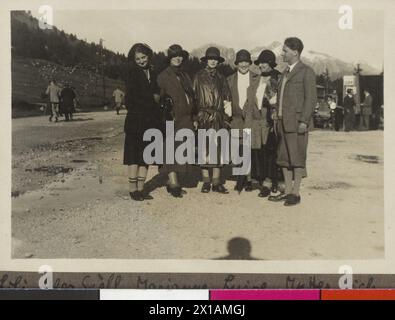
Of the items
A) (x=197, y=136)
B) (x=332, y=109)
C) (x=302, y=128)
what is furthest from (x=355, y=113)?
(x=197, y=136)

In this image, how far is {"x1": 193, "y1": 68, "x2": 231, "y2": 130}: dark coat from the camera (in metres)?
4.07

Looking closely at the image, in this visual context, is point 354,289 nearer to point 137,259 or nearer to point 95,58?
point 137,259

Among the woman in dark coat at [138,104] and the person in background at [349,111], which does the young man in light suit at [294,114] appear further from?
the woman in dark coat at [138,104]

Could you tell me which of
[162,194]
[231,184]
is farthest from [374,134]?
[162,194]

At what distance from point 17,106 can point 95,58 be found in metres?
0.67

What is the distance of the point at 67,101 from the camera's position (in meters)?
4.14

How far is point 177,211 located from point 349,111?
4.99 feet

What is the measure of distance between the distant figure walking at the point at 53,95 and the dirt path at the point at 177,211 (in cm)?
12

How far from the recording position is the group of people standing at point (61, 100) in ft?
13.4

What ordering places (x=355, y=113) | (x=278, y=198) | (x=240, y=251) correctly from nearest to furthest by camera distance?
1. (x=240, y=251)
2. (x=278, y=198)
3. (x=355, y=113)

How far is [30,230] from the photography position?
158 inches

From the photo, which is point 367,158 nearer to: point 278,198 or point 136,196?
point 278,198

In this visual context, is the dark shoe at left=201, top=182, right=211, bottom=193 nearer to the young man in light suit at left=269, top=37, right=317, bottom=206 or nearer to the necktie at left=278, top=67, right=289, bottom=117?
the young man in light suit at left=269, top=37, right=317, bottom=206

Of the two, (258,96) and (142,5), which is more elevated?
(142,5)
